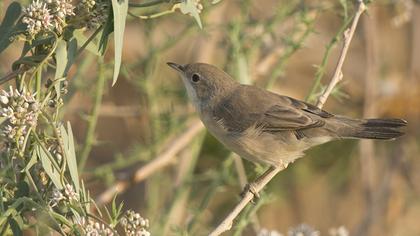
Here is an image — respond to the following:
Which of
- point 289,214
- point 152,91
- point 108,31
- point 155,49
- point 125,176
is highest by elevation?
point 108,31

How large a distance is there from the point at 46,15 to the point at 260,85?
424 cm

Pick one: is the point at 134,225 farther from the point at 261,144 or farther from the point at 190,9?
the point at 261,144

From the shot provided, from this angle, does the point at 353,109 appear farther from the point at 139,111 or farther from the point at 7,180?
the point at 7,180

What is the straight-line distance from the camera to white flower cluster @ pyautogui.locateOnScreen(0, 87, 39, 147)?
2.33 metres

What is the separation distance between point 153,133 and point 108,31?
8.72 ft

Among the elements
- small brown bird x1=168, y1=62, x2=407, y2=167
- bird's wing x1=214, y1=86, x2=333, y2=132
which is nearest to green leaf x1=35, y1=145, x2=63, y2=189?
small brown bird x1=168, y1=62, x2=407, y2=167

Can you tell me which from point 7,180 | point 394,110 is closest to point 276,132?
point 7,180

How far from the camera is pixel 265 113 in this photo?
4230 mm

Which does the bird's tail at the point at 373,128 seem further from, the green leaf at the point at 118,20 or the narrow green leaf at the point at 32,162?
the narrow green leaf at the point at 32,162

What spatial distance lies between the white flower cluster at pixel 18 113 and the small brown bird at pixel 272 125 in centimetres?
177

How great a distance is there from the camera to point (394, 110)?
23.2 ft

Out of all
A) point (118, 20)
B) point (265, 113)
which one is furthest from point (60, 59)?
point (265, 113)

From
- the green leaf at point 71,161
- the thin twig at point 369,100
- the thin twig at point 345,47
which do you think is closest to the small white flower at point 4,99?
the green leaf at point 71,161

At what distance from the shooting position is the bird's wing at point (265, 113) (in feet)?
13.5
